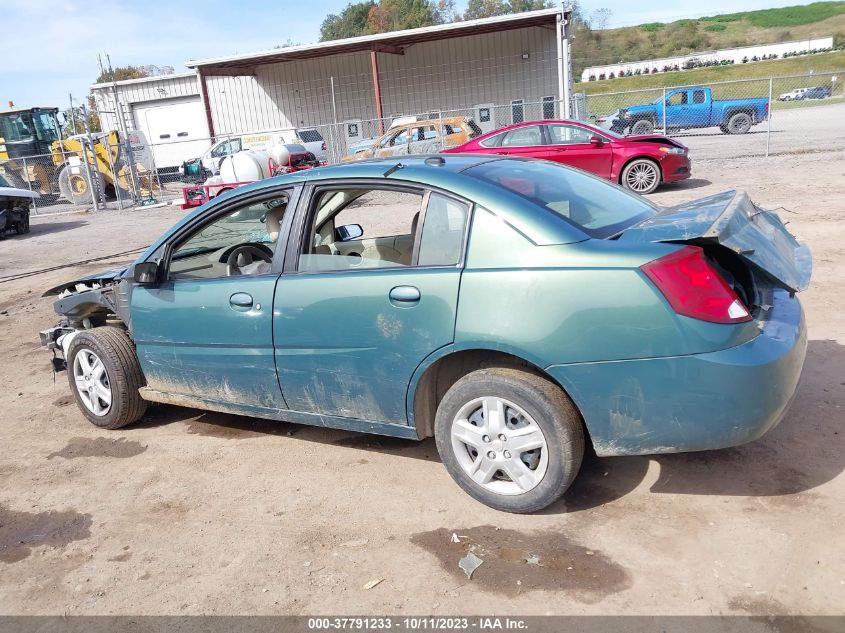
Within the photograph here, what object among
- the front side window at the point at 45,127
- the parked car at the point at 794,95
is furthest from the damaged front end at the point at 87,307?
the parked car at the point at 794,95

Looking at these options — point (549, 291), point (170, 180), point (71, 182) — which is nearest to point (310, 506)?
point (549, 291)

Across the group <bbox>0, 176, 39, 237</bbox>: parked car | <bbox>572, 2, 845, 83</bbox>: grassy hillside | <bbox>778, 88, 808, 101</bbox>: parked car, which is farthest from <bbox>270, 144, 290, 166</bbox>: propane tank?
<bbox>572, 2, 845, 83</bbox>: grassy hillside

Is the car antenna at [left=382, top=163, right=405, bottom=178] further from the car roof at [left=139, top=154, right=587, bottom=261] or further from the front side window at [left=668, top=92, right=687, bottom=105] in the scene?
the front side window at [left=668, top=92, right=687, bottom=105]

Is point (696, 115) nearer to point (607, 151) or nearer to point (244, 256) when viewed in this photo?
point (607, 151)

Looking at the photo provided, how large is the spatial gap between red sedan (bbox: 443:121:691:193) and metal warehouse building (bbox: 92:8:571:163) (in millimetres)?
12838

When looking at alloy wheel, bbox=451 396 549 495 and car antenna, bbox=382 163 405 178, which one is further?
car antenna, bbox=382 163 405 178

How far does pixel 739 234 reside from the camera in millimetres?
3086

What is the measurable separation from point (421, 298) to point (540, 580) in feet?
4.31

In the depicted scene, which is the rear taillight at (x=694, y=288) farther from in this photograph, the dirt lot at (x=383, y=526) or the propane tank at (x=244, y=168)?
the propane tank at (x=244, y=168)

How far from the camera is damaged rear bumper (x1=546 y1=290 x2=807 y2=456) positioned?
2814 mm

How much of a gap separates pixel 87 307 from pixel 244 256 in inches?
54.0

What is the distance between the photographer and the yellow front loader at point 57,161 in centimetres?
2356

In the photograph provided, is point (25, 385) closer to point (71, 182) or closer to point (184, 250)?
point (184, 250)

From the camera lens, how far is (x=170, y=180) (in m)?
32.4
